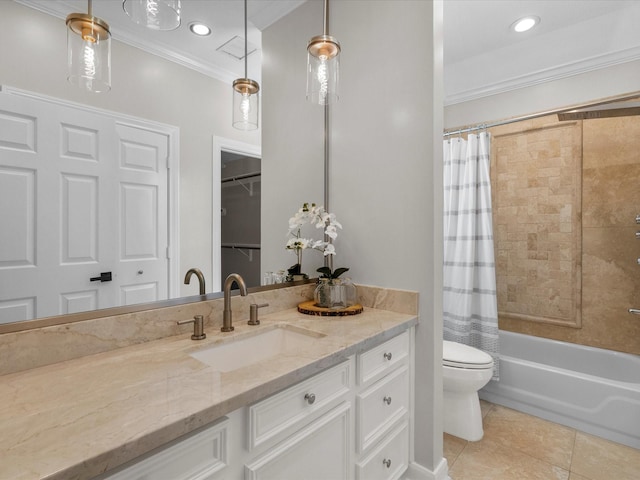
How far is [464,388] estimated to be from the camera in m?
1.96

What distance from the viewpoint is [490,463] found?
1784 millimetres

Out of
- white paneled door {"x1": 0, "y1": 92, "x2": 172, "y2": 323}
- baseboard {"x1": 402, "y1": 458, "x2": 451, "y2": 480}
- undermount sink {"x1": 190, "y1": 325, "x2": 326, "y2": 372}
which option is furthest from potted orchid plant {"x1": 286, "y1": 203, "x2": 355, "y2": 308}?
baseboard {"x1": 402, "y1": 458, "x2": 451, "y2": 480}

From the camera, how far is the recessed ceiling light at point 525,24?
2.32 meters

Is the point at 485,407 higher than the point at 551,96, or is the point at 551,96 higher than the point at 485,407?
the point at 551,96

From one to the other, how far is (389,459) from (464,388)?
2.64 feet

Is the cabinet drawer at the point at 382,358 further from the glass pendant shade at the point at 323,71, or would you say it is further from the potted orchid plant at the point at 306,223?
the glass pendant shade at the point at 323,71

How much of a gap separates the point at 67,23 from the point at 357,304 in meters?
1.50

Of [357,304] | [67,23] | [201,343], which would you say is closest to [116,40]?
[67,23]

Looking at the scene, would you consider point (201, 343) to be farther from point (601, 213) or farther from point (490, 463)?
point (601, 213)

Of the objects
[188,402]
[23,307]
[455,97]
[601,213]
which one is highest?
[455,97]

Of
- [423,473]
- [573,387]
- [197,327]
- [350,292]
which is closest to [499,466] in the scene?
[423,473]

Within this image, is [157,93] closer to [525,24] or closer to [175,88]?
[175,88]

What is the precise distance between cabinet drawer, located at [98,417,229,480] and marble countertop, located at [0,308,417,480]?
0.05m

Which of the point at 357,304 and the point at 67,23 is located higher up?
the point at 67,23
